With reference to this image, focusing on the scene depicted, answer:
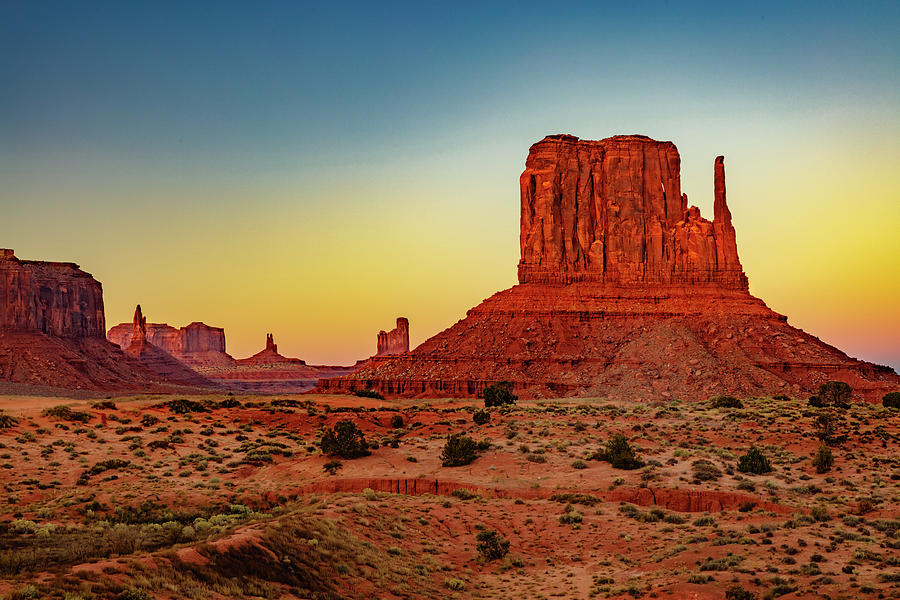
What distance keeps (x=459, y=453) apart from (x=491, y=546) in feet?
42.7

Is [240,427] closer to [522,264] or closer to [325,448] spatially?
[325,448]

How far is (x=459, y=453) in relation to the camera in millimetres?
38656

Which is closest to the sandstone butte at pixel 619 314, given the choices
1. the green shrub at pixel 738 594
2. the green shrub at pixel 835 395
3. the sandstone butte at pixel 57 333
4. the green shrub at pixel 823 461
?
the green shrub at pixel 835 395

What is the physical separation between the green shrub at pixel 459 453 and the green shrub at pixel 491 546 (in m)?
11.8

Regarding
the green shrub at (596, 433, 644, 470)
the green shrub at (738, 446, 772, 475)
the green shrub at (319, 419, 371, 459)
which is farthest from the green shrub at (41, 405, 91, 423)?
the green shrub at (738, 446, 772, 475)

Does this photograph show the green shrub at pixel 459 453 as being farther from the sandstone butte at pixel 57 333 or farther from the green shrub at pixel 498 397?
the sandstone butte at pixel 57 333

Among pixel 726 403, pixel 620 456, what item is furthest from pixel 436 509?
pixel 726 403

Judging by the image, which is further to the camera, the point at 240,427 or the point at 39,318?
the point at 39,318

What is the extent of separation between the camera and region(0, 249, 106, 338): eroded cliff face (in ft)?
440

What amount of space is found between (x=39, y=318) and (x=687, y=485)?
13182cm

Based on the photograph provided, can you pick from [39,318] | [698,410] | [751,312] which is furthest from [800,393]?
[39,318]

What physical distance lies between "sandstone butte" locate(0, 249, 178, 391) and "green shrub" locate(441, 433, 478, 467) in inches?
3598

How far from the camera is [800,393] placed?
8294 centimetres

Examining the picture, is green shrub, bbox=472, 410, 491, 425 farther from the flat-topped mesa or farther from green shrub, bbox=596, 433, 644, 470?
the flat-topped mesa
